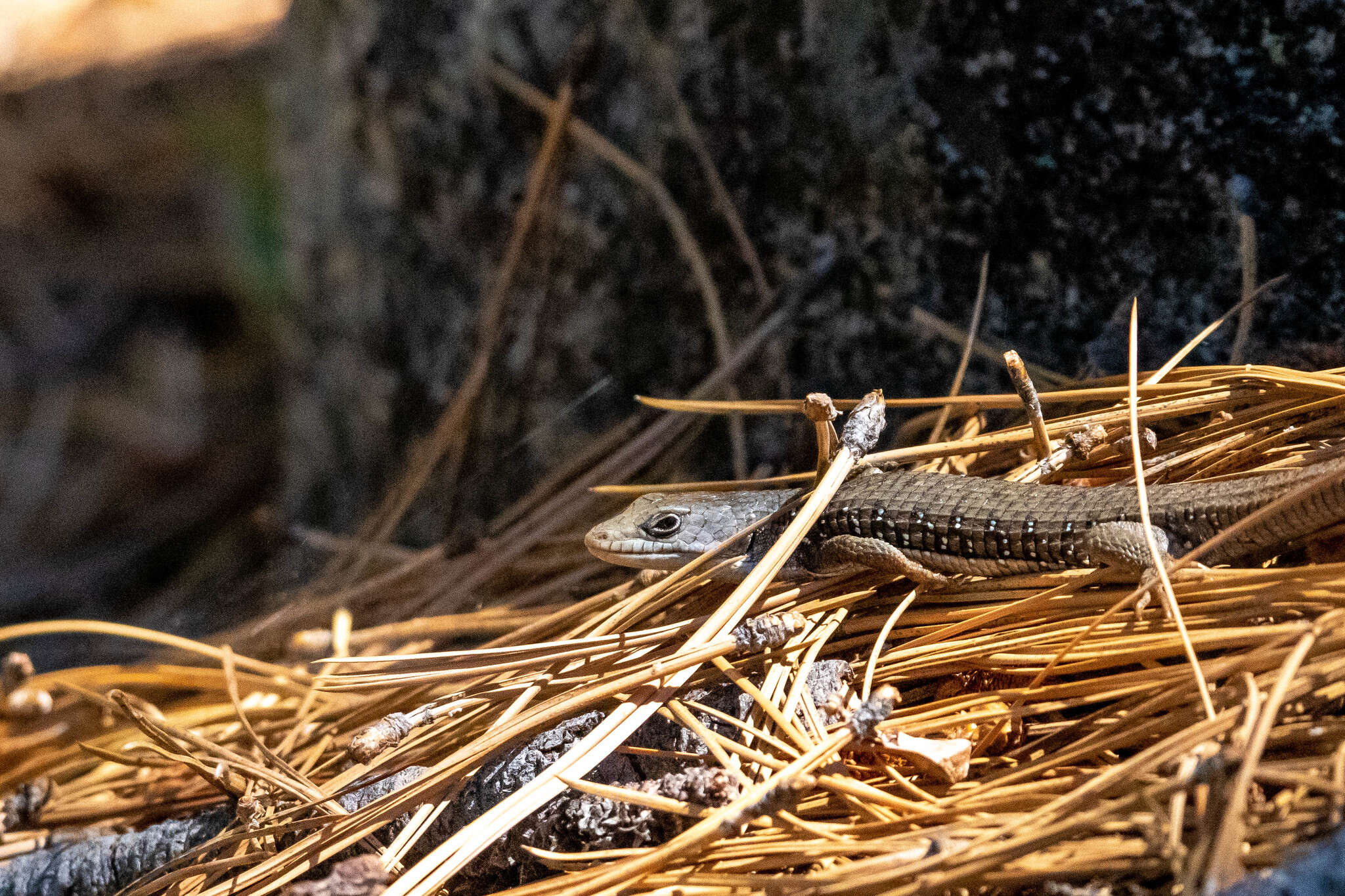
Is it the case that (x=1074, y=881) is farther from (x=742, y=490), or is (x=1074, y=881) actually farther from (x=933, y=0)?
(x=933, y=0)

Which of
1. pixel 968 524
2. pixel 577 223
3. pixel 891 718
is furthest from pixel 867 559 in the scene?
pixel 577 223

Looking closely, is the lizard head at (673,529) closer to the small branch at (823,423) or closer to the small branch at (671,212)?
the small branch at (823,423)

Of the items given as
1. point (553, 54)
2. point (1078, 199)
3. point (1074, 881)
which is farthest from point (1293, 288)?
point (553, 54)

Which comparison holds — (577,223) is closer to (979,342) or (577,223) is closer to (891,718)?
(979,342)

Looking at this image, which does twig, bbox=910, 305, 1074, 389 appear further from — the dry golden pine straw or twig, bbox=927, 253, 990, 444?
the dry golden pine straw

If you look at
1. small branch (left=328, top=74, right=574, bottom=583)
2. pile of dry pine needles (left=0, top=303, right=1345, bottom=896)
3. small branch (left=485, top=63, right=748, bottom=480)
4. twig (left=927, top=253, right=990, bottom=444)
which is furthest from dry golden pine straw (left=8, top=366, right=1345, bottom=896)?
small branch (left=328, top=74, right=574, bottom=583)

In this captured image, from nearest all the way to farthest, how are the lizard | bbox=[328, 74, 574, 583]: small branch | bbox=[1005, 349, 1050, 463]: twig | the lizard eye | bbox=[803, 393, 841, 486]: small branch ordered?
the lizard → bbox=[803, 393, 841, 486]: small branch → bbox=[1005, 349, 1050, 463]: twig → the lizard eye → bbox=[328, 74, 574, 583]: small branch

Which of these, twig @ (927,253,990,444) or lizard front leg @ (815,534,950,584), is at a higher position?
twig @ (927,253,990,444)
